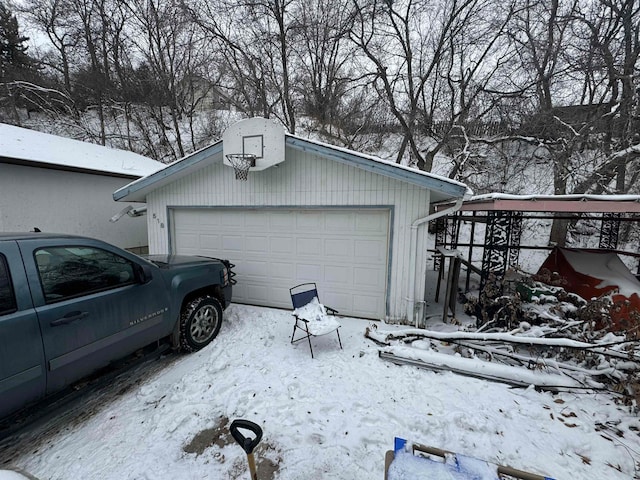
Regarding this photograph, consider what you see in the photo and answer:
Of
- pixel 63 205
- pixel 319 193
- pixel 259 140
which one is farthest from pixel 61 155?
pixel 319 193

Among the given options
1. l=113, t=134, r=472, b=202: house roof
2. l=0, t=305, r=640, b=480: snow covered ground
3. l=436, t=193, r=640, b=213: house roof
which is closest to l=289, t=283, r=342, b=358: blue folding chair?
l=0, t=305, r=640, b=480: snow covered ground

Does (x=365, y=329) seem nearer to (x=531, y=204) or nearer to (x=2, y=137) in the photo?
(x=531, y=204)

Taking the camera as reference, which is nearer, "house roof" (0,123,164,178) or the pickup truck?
the pickup truck

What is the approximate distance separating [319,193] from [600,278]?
578 cm

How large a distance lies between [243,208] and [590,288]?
7.17 meters

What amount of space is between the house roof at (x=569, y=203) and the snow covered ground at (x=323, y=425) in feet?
8.38

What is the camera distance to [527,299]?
16.1ft

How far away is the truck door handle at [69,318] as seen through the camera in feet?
7.62

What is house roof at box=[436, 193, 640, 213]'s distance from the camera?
12.8ft

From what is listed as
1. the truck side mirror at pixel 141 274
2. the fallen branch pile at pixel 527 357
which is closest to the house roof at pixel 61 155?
the truck side mirror at pixel 141 274

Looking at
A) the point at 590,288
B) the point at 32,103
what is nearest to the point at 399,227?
the point at 590,288

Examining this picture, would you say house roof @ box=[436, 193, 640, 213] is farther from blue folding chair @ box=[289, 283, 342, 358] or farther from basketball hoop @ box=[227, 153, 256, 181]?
basketball hoop @ box=[227, 153, 256, 181]

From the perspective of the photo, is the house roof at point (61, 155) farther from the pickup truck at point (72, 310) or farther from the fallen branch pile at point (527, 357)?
the fallen branch pile at point (527, 357)

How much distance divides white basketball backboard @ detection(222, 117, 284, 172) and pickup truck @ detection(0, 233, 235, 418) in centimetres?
241
